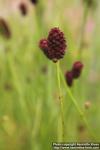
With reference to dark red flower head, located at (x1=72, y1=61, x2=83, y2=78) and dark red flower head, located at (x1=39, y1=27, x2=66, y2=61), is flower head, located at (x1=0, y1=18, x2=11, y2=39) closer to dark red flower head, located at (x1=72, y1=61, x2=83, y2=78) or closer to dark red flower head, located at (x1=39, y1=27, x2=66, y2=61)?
dark red flower head, located at (x1=72, y1=61, x2=83, y2=78)

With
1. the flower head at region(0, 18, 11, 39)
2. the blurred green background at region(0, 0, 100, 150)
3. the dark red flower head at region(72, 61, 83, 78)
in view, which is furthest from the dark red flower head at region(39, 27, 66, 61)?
the flower head at region(0, 18, 11, 39)

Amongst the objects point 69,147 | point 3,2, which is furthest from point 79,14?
point 69,147

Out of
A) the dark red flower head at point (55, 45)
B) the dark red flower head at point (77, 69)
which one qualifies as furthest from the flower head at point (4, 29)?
the dark red flower head at point (55, 45)

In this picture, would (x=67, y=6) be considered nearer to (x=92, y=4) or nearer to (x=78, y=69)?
(x=92, y=4)

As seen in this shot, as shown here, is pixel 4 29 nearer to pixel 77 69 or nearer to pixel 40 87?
pixel 40 87

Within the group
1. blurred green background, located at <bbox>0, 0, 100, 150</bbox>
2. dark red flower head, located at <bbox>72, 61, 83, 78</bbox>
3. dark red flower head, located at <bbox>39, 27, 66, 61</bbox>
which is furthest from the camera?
blurred green background, located at <bbox>0, 0, 100, 150</bbox>

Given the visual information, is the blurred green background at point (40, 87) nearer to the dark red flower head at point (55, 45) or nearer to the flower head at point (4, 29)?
the flower head at point (4, 29)

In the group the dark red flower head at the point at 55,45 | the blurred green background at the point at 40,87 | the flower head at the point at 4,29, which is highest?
the flower head at the point at 4,29

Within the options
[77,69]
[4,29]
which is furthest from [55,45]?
[4,29]
